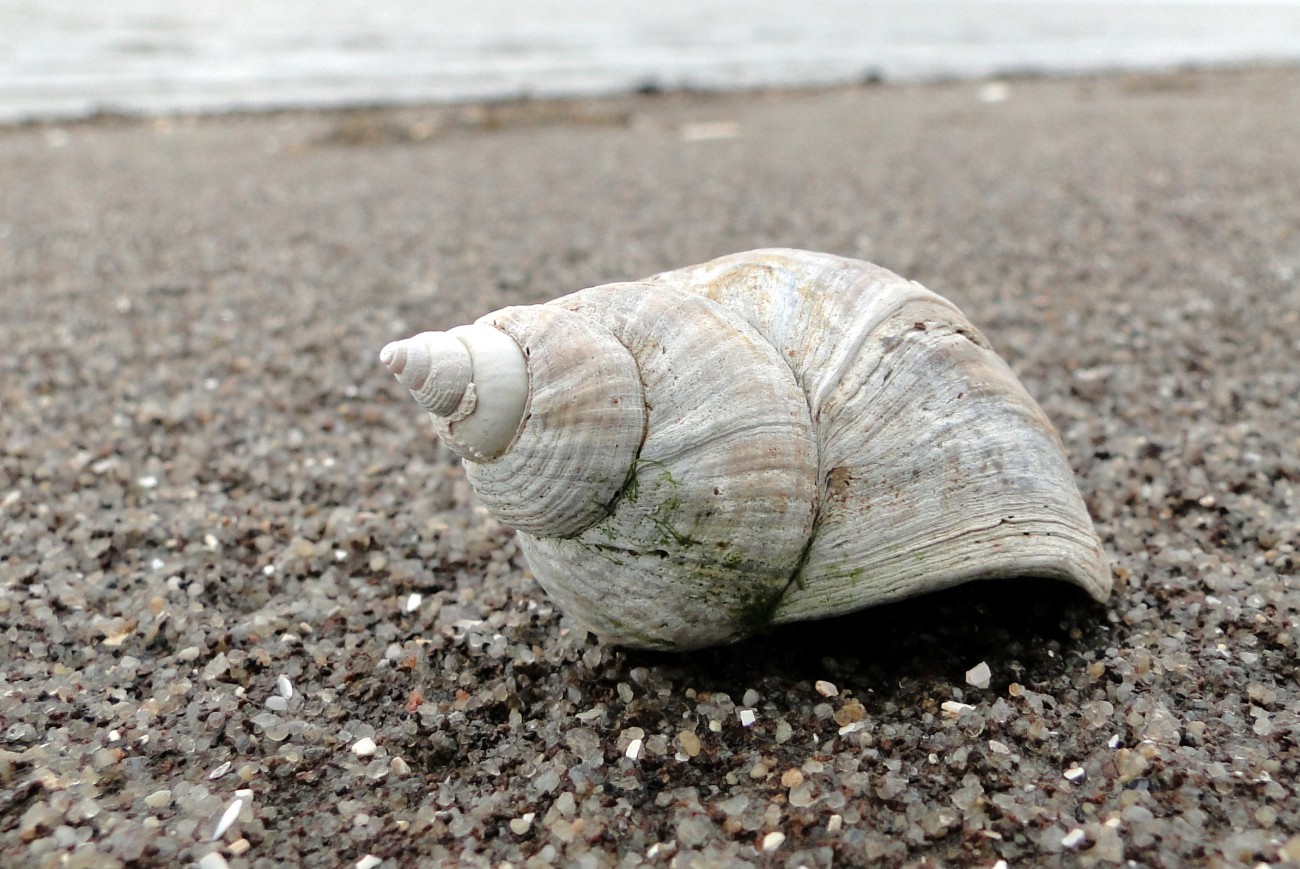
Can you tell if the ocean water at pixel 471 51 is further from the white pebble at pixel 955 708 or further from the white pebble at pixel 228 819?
the white pebble at pixel 955 708

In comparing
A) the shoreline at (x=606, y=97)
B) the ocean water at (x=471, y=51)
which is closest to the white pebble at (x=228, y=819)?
the shoreline at (x=606, y=97)

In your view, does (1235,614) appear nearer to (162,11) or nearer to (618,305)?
(618,305)

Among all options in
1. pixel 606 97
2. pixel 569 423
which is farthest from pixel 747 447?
pixel 606 97

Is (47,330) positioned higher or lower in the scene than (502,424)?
lower

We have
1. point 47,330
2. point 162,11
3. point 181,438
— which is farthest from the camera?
point 162,11

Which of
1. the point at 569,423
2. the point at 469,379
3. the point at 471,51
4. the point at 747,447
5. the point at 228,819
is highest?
the point at 471,51

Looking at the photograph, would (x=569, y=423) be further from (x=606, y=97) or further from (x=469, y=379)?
(x=606, y=97)

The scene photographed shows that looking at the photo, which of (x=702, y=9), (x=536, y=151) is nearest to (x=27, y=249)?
(x=536, y=151)
